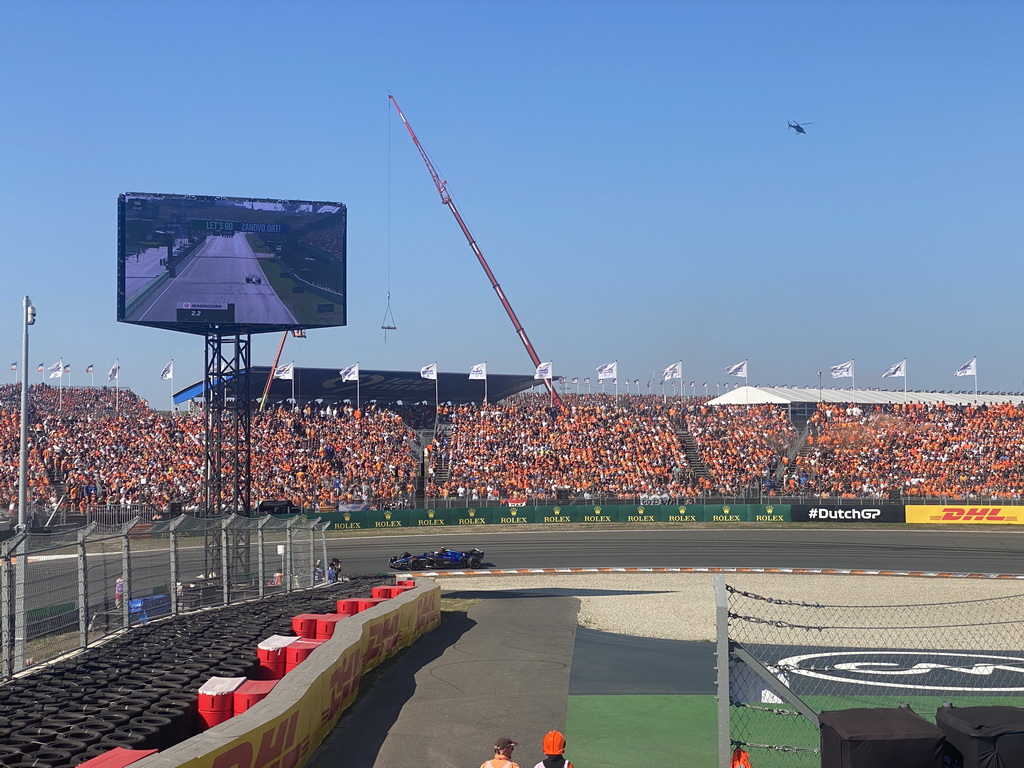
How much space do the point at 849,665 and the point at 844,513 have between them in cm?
3655

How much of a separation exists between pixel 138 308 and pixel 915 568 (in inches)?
1092

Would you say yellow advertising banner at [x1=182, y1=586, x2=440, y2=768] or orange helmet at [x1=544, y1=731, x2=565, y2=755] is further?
yellow advertising banner at [x1=182, y1=586, x2=440, y2=768]

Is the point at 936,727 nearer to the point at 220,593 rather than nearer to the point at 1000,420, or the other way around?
the point at 220,593

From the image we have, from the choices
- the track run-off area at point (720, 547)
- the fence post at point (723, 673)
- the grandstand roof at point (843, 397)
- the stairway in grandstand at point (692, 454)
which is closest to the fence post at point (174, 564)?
the fence post at point (723, 673)

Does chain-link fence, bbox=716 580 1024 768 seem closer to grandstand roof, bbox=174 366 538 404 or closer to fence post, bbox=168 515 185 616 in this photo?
fence post, bbox=168 515 185 616

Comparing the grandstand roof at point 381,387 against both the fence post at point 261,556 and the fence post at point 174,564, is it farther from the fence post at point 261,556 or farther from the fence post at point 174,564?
the fence post at point 174,564

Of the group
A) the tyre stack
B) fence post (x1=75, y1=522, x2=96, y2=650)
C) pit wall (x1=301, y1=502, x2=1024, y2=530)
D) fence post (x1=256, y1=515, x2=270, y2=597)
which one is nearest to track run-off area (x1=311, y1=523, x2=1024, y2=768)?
pit wall (x1=301, y1=502, x2=1024, y2=530)

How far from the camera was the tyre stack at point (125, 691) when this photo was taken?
779cm

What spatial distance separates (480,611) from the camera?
23.8 metres

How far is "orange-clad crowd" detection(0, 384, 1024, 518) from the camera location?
51.2 metres

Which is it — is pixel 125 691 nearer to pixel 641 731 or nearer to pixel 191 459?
pixel 641 731

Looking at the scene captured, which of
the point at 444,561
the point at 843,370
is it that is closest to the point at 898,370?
the point at 843,370

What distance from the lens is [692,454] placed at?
61938 mm

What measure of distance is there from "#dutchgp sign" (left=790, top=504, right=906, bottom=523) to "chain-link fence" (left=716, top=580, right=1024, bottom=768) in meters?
27.2
